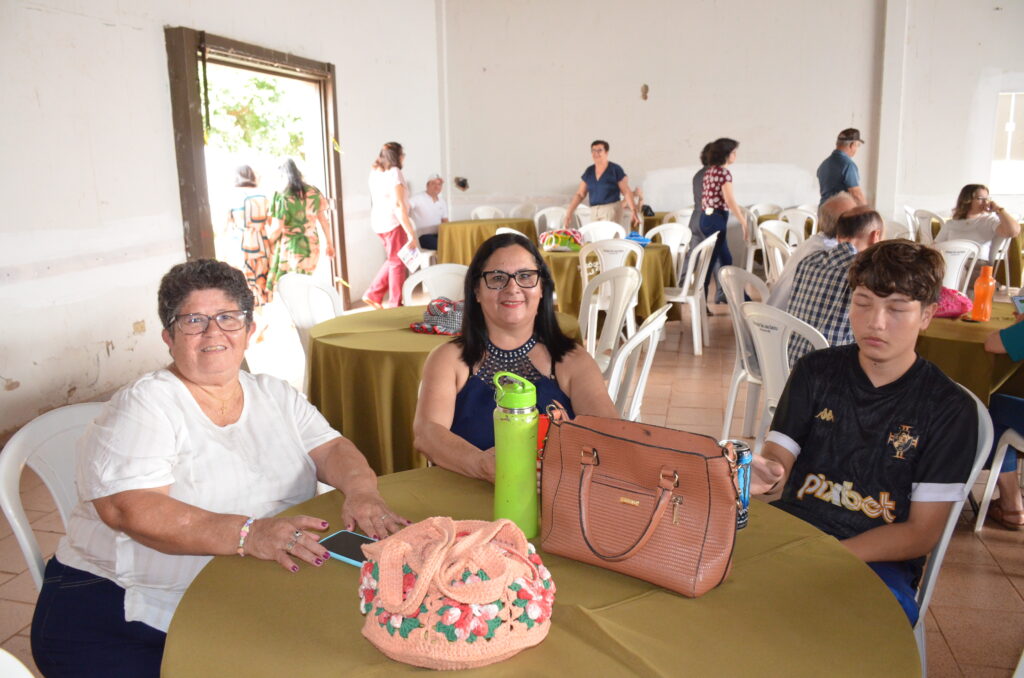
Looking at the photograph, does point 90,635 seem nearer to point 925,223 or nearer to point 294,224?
point 294,224

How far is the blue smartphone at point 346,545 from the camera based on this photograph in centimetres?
131

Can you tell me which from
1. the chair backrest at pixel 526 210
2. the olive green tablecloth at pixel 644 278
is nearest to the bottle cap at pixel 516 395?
the olive green tablecloth at pixel 644 278

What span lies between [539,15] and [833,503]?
9.13 meters

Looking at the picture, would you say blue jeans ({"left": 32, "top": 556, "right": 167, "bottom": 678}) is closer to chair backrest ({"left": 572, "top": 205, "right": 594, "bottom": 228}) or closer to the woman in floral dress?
the woman in floral dress

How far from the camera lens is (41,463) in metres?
1.77

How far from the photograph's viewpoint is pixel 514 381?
50.8 inches

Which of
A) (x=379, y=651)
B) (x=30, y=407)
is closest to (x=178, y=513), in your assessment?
(x=379, y=651)

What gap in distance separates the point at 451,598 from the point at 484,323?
1.22 m

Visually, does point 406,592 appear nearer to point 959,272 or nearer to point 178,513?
point 178,513

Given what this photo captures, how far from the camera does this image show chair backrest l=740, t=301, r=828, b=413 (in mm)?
2945

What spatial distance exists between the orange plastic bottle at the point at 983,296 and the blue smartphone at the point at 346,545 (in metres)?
2.72

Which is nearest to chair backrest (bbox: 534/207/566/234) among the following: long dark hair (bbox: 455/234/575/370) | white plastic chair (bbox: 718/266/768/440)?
white plastic chair (bbox: 718/266/768/440)

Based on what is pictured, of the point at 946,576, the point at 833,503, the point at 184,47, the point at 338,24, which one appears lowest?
the point at 946,576

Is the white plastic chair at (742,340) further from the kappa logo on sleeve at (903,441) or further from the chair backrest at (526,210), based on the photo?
the chair backrest at (526,210)
